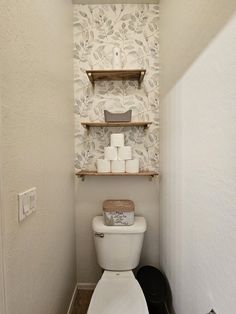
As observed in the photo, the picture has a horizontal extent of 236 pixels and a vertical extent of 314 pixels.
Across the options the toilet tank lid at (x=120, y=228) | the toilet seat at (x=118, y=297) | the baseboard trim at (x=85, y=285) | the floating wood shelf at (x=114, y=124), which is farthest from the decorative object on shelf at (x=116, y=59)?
the baseboard trim at (x=85, y=285)

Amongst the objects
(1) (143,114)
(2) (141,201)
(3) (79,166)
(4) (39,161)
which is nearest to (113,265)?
(2) (141,201)

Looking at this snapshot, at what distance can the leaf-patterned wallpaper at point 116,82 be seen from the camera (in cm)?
176

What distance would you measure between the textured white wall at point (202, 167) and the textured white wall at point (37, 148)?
2.44ft

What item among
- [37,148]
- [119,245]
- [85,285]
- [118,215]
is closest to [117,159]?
[118,215]

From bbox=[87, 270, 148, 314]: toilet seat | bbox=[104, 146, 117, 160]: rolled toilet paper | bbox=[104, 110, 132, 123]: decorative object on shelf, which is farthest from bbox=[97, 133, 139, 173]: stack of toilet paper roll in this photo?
bbox=[87, 270, 148, 314]: toilet seat

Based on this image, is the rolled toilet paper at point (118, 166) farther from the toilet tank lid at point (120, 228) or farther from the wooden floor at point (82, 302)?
the wooden floor at point (82, 302)

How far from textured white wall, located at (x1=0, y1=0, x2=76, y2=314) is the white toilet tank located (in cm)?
27

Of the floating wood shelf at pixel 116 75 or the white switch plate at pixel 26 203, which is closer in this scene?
the white switch plate at pixel 26 203

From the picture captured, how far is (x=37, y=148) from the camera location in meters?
1.01

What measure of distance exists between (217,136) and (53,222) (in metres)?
0.99

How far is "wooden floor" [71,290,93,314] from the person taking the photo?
164 centimetres

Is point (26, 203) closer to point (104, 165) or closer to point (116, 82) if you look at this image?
point (104, 165)

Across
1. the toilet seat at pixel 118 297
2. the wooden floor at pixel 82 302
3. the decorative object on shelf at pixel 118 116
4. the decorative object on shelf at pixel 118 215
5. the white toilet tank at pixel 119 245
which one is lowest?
the wooden floor at pixel 82 302

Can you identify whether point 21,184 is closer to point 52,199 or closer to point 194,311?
point 52,199
